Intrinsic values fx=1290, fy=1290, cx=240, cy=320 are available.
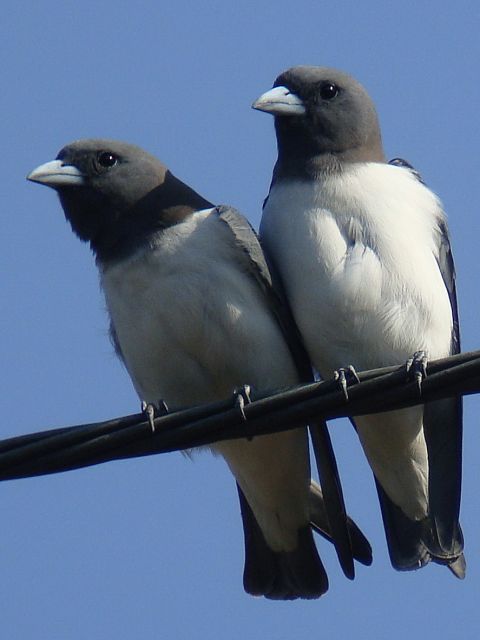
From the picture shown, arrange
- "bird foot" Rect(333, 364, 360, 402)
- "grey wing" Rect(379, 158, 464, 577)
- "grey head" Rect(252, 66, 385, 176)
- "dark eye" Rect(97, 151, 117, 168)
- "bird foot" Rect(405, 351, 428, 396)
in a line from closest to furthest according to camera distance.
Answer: "bird foot" Rect(405, 351, 428, 396) → "bird foot" Rect(333, 364, 360, 402) → "grey wing" Rect(379, 158, 464, 577) → "grey head" Rect(252, 66, 385, 176) → "dark eye" Rect(97, 151, 117, 168)

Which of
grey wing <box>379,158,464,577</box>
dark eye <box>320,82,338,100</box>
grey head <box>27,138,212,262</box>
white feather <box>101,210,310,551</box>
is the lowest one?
grey wing <box>379,158,464,577</box>

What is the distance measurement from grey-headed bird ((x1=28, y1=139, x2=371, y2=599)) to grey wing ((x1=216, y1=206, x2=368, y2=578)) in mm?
12

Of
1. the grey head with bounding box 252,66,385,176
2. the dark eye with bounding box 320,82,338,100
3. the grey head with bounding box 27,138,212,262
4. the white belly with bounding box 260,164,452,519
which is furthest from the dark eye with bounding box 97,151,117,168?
the dark eye with bounding box 320,82,338,100

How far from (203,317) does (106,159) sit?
1475mm

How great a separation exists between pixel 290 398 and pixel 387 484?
2.87 metres

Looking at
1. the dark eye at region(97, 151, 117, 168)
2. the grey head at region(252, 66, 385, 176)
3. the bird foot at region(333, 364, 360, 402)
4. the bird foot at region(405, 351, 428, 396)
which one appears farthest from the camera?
the dark eye at region(97, 151, 117, 168)

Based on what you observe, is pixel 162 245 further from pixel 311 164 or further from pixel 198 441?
pixel 198 441

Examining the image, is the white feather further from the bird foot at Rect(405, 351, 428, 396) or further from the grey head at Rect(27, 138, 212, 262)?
the bird foot at Rect(405, 351, 428, 396)

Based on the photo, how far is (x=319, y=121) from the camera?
804cm

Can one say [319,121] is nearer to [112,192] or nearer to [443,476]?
[112,192]

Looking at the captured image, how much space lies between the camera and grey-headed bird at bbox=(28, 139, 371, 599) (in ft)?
24.0

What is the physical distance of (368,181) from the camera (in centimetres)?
764

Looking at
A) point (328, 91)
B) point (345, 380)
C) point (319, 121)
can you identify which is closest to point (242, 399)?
point (345, 380)

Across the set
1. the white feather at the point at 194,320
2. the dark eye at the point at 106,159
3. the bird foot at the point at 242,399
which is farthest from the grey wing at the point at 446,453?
the dark eye at the point at 106,159
